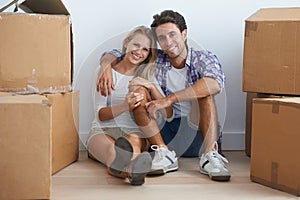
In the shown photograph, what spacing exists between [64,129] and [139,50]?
0.48 metres

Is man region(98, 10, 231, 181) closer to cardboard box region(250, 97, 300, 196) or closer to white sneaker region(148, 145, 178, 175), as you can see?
white sneaker region(148, 145, 178, 175)

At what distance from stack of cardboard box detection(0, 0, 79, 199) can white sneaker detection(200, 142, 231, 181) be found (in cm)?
58

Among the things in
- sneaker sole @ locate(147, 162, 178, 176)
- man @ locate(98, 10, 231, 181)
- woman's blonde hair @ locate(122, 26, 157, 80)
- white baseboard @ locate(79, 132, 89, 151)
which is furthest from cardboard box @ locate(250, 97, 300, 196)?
white baseboard @ locate(79, 132, 89, 151)

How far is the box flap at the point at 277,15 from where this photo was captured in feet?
7.90

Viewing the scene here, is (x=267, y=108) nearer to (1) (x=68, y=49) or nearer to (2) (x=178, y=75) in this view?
(2) (x=178, y=75)

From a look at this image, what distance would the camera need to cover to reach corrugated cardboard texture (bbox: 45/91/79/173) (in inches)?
91.2

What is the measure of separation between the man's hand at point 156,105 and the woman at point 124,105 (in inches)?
1.9

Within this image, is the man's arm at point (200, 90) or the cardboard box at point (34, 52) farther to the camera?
the man's arm at point (200, 90)

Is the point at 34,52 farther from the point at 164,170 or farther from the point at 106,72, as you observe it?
the point at 164,170

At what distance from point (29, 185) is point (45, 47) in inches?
24.2

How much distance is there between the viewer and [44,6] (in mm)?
2461

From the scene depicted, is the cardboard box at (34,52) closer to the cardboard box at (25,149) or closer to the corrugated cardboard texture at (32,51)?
the corrugated cardboard texture at (32,51)

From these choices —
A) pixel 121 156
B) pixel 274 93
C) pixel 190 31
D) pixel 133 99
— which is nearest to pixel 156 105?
pixel 133 99

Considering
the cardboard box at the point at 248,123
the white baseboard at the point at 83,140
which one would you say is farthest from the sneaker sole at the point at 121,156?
the cardboard box at the point at 248,123
